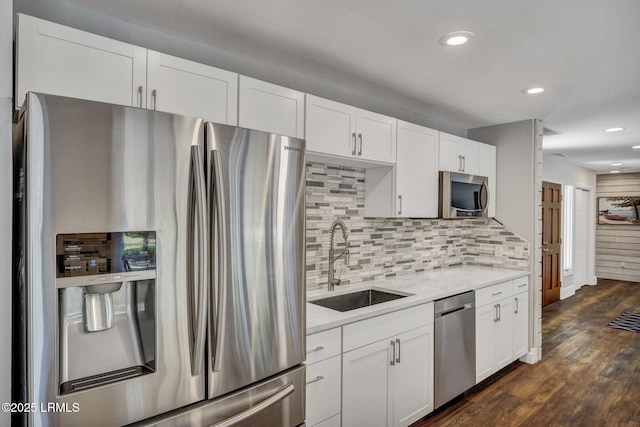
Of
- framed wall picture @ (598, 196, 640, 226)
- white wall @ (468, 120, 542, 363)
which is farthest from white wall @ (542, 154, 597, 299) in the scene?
white wall @ (468, 120, 542, 363)

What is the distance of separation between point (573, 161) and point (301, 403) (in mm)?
7094

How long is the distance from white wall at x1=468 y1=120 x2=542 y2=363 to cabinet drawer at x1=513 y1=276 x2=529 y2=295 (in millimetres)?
93

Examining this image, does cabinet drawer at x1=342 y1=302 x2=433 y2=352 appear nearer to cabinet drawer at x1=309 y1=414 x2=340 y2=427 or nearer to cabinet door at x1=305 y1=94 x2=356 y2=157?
cabinet drawer at x1=309 y1=414 x2=340 y2=427

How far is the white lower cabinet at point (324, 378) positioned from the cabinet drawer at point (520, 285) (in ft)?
7.44

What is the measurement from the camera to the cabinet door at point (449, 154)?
3.26m

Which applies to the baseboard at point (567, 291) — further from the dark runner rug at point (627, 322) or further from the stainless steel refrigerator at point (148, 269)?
the stainless steel refrigerator at point (148, 269)

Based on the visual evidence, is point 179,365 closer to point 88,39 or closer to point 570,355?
point 88,39

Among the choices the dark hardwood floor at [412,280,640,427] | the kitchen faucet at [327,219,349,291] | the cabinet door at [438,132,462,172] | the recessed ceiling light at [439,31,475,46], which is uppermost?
the recessed ceiling light at [439,31,475,46]

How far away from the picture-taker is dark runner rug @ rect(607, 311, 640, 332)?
493 cm

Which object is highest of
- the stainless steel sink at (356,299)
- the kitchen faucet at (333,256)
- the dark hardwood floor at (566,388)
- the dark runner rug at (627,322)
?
the kitchen faucet at (333,256)

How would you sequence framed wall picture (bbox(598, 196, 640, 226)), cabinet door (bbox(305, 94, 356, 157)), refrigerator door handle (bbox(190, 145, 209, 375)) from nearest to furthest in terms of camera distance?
refrigerator door handle (bbox(190, 145, 209, 375)) → cabinet door (bbox(305, 94, 356, 157)) → framed wall picture (bbox(598, 196, 640, 226))

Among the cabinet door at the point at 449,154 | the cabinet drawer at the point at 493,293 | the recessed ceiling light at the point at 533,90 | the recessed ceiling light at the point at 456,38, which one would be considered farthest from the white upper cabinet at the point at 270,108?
the cabinet drawer at the point at 493,293

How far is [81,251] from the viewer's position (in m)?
1.09

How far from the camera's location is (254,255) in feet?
4.82
